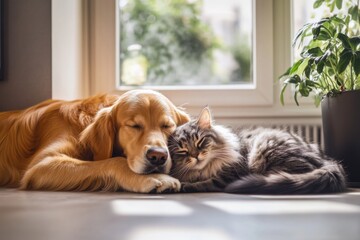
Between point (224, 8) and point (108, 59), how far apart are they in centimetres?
68

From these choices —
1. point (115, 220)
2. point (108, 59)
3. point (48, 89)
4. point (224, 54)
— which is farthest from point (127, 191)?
point (224, 54)

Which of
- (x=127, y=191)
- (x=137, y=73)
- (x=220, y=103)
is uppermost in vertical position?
(x=137, y=73)

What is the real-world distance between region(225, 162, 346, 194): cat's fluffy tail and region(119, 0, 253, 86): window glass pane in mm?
1093

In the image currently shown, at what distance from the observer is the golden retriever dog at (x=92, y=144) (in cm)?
161

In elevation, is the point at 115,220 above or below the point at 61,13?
below

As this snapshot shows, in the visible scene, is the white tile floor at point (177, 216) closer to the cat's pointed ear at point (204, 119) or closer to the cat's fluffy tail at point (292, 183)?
the cat's fluffy tail at point (292, 183)

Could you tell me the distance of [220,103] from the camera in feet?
8.18

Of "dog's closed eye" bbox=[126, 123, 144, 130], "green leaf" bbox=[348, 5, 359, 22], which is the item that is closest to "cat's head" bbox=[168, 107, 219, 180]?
"dog's closed eye" bbox=[126, 123, 144, 130]

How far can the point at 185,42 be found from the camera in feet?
8.80

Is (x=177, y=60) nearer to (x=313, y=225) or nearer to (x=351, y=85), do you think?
(x=351, y=85)

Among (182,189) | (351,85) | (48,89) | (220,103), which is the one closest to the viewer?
(182,189)

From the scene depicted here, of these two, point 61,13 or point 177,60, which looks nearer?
point 61,13

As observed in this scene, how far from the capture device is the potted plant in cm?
181

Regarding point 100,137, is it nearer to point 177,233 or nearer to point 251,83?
point 177,233
